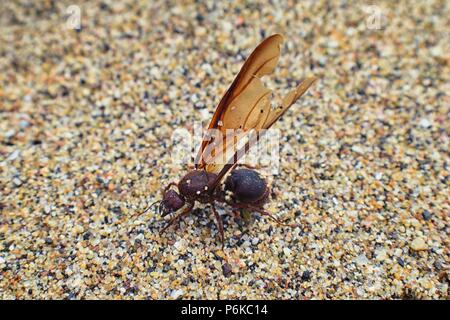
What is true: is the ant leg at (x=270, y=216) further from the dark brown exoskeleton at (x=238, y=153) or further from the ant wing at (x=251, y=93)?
the ant wing at (x=251, y=93)

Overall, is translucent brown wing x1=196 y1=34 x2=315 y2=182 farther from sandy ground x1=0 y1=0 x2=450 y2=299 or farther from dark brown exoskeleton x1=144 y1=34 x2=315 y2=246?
sandy ground x1=0 y1=0 x2=450 y2=299

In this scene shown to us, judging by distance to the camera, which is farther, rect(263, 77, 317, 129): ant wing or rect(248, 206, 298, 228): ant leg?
rect(248, 206, 298, 228): ant leg

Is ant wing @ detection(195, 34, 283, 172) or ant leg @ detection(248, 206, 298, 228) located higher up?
ant wing @ detection(195, 34, 283, 172)

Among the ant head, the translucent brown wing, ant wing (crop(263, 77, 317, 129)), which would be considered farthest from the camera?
the ant head

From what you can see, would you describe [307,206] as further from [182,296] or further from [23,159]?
[23,159]

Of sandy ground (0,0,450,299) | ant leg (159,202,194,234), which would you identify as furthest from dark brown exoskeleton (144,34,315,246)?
sandy ground (0,0,450,299)

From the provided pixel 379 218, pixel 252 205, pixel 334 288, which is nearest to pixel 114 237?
pixel 252 205

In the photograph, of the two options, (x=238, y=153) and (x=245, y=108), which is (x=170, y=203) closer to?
(x=238, y=153)

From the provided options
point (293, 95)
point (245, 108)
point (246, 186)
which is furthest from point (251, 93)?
point (246, 186)
